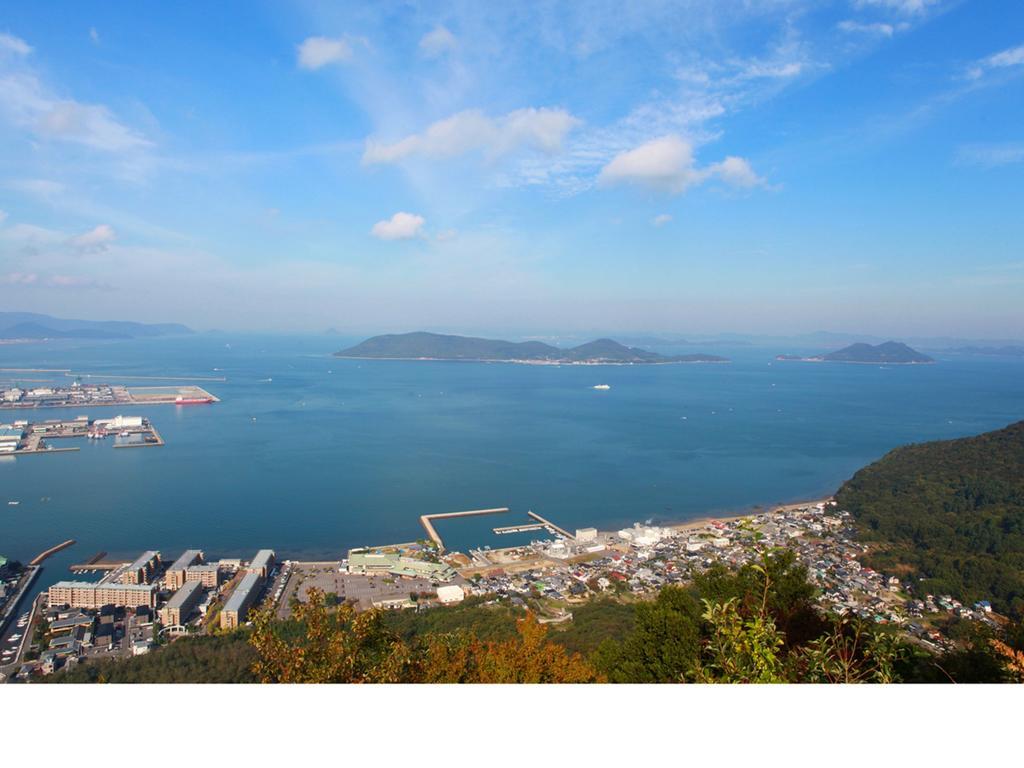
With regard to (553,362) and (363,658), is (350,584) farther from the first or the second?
(553,362)

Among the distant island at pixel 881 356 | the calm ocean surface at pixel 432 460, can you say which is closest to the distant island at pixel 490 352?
the distant island at pixel 881 356

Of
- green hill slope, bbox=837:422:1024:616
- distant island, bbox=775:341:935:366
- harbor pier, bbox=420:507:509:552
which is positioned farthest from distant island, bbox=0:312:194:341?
→ distant island, bbox=775:341:935:366

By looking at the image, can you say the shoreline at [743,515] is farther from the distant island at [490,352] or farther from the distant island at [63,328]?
the distant island at [63,328]

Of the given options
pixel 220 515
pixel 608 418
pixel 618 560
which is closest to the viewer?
pixel 618 560

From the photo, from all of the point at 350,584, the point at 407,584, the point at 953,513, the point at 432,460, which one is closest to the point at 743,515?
the point at 953,513
